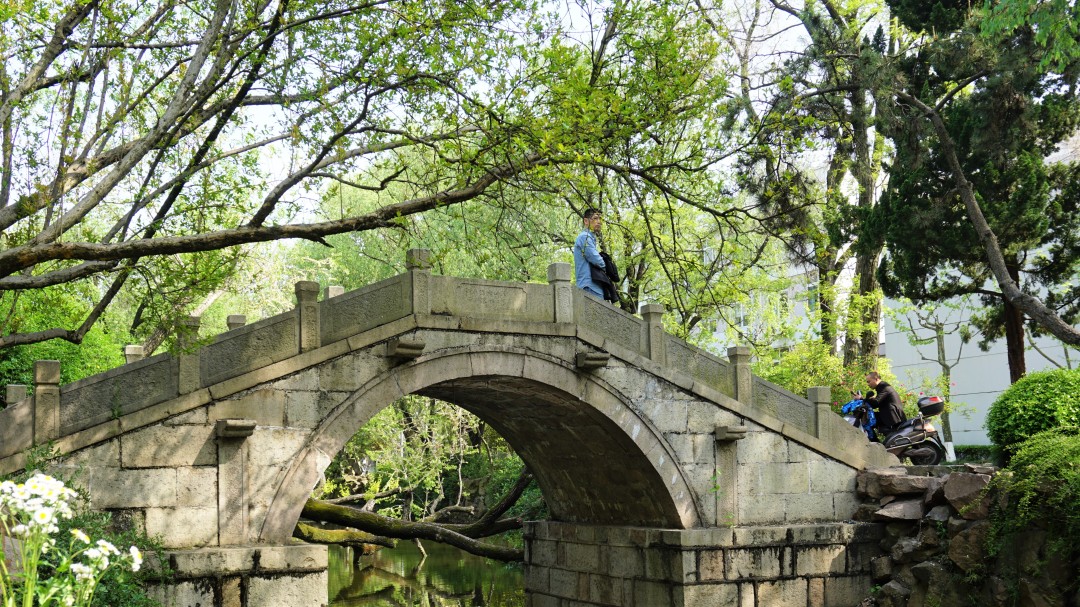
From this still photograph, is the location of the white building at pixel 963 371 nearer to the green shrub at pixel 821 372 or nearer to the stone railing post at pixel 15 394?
the green shrub at pixel 821 372

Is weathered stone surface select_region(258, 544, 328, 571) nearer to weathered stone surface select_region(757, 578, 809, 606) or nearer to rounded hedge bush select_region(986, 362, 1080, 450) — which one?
weathered stone surface select_region(757, 578, 809, 606)

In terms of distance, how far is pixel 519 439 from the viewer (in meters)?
15.8

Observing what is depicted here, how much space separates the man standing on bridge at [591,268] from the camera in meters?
12.7

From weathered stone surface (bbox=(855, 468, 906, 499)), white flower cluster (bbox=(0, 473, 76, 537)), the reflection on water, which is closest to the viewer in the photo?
white flower cluster (bbox=(0, 473, 76, 537))

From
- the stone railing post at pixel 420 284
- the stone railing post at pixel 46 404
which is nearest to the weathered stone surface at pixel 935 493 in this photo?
the stone railing post at pixel 420 284

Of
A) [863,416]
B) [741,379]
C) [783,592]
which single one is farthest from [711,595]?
[863,416]

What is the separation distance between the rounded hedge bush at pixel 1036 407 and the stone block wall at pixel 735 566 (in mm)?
2310

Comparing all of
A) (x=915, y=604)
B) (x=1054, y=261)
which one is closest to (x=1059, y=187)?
(x=1054, y=261)

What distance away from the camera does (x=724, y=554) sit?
12938 millimetres

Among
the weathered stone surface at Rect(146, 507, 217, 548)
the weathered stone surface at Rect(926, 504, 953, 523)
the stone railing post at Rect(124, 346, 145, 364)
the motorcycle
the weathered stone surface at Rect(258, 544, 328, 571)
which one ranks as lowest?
the weathered stone surface at Rect(258, 544, 328, 571)

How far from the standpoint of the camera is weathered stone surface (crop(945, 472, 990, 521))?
1177 centimetres

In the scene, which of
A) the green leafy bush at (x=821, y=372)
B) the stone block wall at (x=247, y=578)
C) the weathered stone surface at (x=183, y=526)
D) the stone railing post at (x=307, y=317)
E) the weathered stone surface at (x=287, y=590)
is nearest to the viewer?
the stone block wall at (x=247, y=578)

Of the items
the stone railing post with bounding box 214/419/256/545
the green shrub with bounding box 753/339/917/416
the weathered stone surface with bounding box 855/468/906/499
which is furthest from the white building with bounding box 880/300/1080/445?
the stone railing post with bounding box 214/419/256/545

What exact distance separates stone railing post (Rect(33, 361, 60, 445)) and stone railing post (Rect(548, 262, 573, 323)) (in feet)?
17.8
